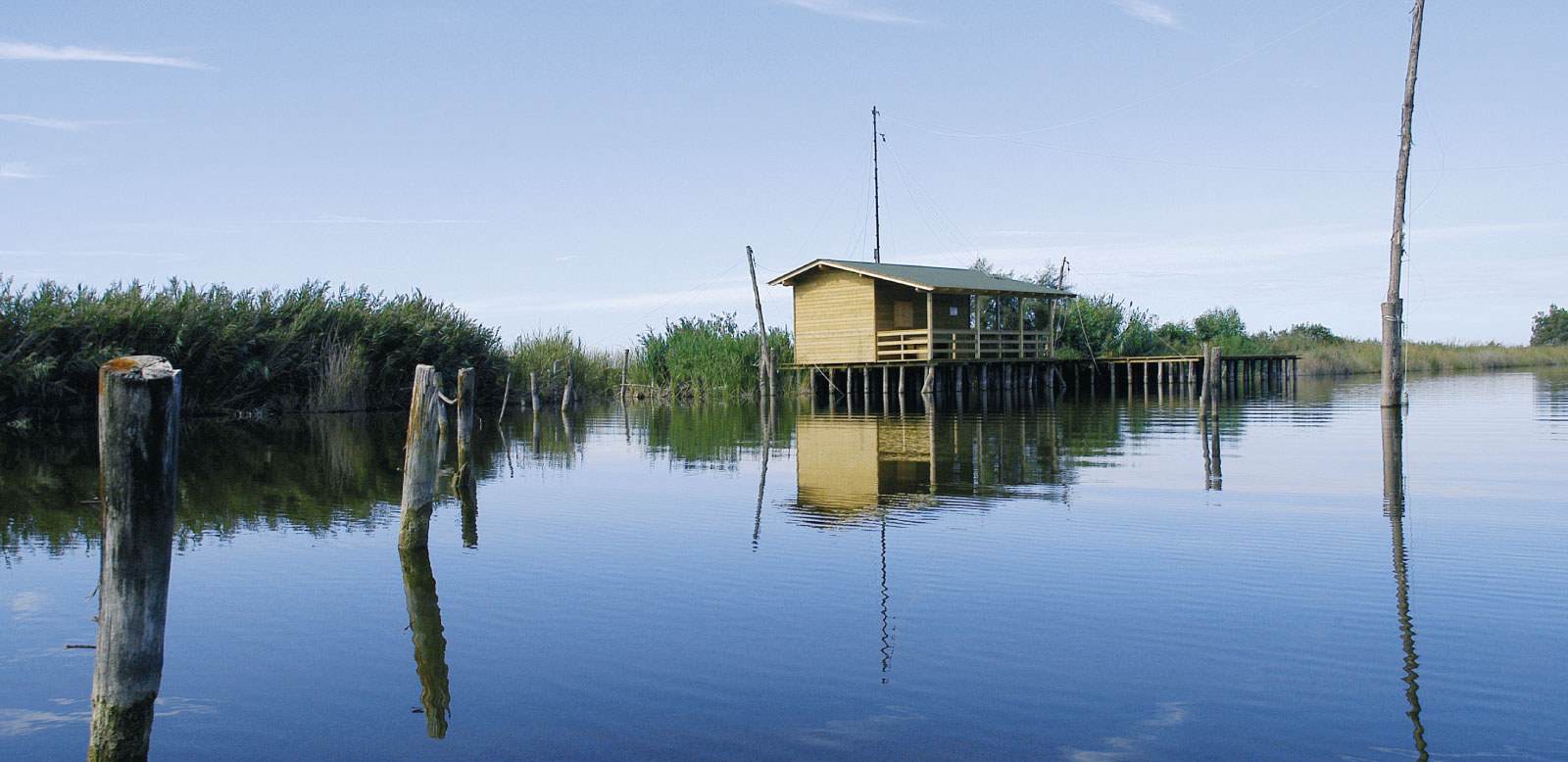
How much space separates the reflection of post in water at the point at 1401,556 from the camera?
502 centimetres

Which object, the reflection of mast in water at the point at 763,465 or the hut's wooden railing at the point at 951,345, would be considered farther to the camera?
the hut's wooden railing at the point at 951,345

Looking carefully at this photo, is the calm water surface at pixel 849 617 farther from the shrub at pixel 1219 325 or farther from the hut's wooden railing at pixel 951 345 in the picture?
the shrub at pixel 1219 325

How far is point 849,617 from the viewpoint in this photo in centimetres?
689

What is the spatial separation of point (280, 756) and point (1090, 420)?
22.2m

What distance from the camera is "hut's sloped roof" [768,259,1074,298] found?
117ft

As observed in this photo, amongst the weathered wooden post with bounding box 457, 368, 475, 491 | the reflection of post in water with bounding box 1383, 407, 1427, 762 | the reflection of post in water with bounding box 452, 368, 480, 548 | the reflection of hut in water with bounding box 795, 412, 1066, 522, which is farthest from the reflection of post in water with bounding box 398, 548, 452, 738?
the reflection of post in water with bounding box 1383, 407, 1427, 762

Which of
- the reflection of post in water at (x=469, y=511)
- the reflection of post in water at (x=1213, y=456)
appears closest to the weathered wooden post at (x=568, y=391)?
the reflection of post in water at (x=1213, y=456)

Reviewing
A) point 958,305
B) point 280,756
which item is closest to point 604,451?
point 280,756

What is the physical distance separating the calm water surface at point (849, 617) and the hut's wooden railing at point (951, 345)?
2205 cm

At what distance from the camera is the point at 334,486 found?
14094mm

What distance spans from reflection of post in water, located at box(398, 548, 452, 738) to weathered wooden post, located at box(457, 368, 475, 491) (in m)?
3.58

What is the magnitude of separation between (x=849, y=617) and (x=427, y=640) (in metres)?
2.48

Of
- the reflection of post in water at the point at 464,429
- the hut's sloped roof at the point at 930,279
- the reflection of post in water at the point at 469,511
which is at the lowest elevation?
the reflection of post in water at the point at 469,511

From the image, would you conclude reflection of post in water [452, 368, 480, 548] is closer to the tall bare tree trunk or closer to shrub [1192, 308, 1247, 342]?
the tall bare tree trunk
